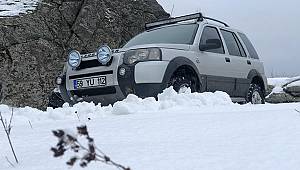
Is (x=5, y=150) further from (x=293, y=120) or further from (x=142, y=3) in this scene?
(x=142, y=3)

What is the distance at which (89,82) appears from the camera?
18.8 feet

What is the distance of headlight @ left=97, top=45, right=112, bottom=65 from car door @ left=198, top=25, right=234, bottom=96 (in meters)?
1.31

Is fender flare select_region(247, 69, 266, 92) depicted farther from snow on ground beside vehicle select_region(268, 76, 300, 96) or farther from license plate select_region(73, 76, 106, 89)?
snow on ground beside vehicle select_region(268, 76, 300, 96)

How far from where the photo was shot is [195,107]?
4336 mm

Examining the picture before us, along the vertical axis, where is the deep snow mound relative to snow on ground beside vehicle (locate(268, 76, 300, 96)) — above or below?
above

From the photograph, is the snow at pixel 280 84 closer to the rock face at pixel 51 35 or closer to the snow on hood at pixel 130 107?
the rock face at pixel 51 35

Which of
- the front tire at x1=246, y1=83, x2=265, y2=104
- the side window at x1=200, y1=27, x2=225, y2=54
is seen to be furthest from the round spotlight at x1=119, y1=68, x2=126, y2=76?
the front tire at x1=246, y1=83, x2=265, y2=104

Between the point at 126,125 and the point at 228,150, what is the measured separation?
1.07 metres

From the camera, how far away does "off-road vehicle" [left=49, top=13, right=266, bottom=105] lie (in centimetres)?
540

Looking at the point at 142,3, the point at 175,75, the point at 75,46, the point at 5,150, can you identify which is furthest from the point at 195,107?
the point at 142,3

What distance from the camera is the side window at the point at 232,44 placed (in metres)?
7.21

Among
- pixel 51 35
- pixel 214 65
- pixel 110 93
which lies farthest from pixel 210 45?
pixel 51 35

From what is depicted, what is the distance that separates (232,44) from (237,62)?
16.2 inches

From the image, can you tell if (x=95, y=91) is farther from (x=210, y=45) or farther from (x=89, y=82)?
(x=210, y=45)
